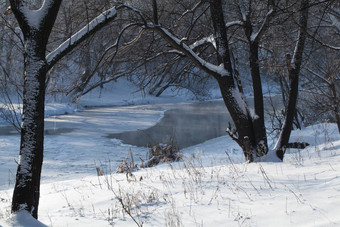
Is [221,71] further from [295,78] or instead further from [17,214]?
[17,214]

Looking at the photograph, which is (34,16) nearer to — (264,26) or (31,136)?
(31,136)

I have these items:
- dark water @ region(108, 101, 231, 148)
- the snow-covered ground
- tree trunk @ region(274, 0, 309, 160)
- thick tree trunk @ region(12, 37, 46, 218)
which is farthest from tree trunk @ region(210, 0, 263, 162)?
dark water @ region(108, 101, 231, 148)

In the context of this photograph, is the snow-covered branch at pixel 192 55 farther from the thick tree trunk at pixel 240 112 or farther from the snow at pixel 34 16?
the snow at pixel 34 16

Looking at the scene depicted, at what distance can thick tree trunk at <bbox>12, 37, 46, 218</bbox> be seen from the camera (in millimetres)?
3652

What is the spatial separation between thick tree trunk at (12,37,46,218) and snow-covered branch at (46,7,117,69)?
0.26 metres

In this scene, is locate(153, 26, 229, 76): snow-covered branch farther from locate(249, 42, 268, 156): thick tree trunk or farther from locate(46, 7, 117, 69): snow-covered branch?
locate(46, 7, 117, 69): snow-covered branch

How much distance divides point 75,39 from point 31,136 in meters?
1.30

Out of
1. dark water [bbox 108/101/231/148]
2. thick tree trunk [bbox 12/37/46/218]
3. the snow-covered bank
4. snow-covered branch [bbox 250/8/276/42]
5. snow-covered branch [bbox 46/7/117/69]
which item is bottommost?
dark water [bbox 108/101/231/148]

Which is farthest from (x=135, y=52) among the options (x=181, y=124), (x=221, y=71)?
(x=181, y=124)

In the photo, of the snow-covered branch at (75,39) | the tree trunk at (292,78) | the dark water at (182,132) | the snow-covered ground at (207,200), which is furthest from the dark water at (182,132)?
the snow-covered branch at (75,39)

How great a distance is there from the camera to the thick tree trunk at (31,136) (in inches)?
144

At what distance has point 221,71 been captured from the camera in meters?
6.76

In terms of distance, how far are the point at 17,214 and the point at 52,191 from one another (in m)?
2.59

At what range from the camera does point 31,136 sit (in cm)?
368
